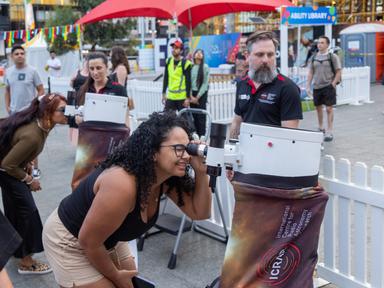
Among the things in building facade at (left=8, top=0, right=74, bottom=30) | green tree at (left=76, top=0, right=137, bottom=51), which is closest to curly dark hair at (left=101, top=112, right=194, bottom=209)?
green tree at (left=76, top=0, right=137, bottom=51)

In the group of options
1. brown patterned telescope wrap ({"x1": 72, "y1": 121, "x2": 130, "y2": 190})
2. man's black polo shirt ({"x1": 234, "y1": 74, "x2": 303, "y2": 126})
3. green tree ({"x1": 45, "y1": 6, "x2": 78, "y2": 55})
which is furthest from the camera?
green tree ({"x1": 45, "y1": 6, "x2": 78, "y2": 55})

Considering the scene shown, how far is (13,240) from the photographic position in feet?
6.50

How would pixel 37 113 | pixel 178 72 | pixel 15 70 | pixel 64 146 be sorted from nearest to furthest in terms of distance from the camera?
pixel 37 113 < pixel 15 70 < pixel 178 72 < pixel 64 146

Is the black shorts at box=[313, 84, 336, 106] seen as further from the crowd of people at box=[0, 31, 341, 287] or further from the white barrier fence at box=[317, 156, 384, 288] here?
the white barrier fence at box=[317, 156, 384, 288]

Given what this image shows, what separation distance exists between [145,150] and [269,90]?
1544mm

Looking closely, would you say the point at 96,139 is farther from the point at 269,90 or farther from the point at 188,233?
the point at 188,233

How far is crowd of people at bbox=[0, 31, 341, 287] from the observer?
7.25 feet

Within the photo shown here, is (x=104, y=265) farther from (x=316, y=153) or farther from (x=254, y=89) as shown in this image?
(x=254, y=89)

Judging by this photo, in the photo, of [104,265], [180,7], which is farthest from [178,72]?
[104,265]

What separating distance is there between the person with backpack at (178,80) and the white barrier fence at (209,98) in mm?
1861

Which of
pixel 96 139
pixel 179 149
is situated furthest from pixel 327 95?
pixel 179 149

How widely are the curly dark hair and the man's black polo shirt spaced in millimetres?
1243

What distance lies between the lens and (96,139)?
12.4 feet

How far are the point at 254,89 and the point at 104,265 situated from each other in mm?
1883
